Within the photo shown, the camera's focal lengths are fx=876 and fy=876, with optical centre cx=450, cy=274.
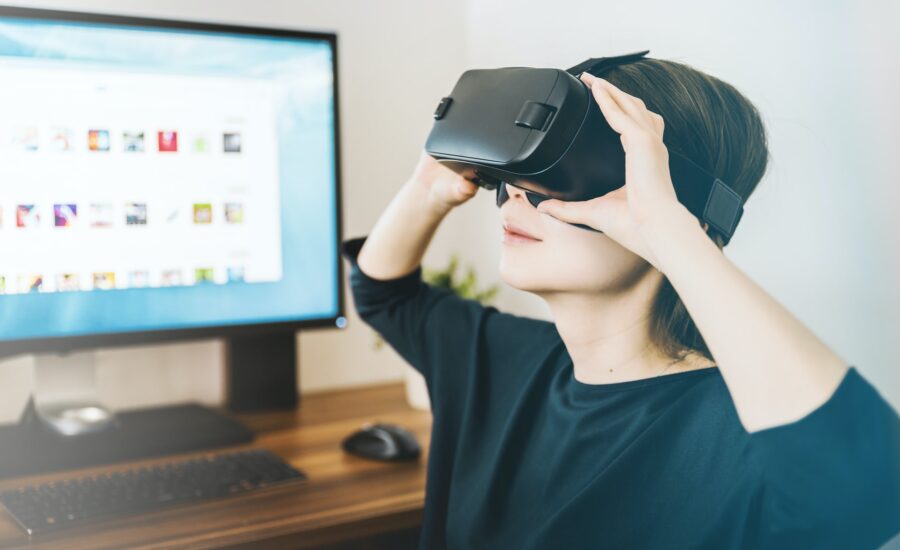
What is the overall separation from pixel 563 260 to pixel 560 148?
12 centimetres

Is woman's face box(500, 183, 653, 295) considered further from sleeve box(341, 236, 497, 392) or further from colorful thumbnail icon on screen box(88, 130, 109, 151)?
colorful thumbnail icon on screen box(88, 130, 109, 151)

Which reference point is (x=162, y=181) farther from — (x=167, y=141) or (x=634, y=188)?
(x=634, y=188)

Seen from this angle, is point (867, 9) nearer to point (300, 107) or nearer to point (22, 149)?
point (300, 107)

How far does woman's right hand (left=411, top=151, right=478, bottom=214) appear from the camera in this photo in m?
0.85

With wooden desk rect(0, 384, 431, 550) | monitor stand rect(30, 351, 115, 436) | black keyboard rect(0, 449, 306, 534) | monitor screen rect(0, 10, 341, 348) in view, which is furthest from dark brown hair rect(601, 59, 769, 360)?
monitor stand rect(30, 351, 115, 436)

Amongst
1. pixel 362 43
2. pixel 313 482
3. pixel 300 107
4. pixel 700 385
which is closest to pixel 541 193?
pixel 700 385

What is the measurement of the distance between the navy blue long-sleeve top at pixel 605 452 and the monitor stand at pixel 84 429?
28 cm

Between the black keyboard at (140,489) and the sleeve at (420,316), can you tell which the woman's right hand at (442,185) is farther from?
the black keyboard at (140,489)

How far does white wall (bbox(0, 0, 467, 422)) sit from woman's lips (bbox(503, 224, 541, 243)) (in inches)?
15.7

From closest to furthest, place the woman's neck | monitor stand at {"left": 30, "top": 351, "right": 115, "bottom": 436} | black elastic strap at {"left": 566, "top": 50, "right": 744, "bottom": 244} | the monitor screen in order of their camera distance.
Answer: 1. black elastic strap at {"left": 566, "top": 50, "right": 744, "bottom": 244}
2. the woman's neck
3. the monitor screen
4. monitor stand at {"left": 30, "top": 351, "right": 115, "bottom": 436}

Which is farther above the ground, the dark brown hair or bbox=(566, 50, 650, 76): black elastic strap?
bbox=(566, 50, 650, 76): black elastic strap

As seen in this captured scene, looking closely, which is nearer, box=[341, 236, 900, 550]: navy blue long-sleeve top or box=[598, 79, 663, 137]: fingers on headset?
box=[341, 236, 900, 550]: navy blue long-sleeve top

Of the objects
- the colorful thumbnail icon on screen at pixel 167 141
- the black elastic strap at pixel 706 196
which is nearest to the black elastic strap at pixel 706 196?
the black elastic strap at pixel 706 196

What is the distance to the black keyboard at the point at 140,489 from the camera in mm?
801
